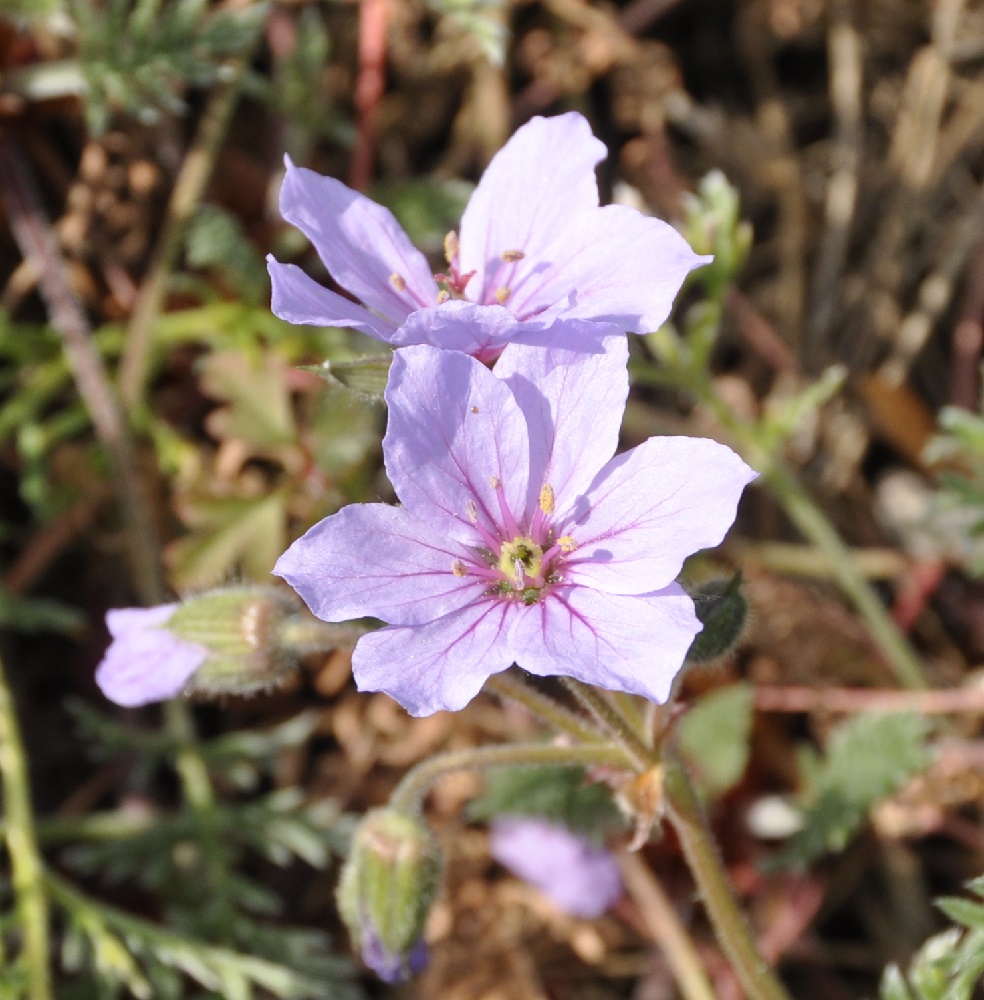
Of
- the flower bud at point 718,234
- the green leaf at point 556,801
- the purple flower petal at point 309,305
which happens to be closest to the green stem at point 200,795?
the green leaf at point 556,801

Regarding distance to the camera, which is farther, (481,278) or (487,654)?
(481,278)

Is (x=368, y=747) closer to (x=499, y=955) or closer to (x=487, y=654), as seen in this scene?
(x=499, y=955)

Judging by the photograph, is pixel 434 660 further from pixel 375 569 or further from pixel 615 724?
pixel 615 724

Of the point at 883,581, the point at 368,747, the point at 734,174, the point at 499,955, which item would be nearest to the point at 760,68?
the point at 734,174

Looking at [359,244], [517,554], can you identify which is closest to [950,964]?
[517,554]

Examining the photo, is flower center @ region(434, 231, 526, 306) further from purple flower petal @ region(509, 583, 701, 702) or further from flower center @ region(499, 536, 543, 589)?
purple flower petal @ region(509, 583, 701, 702)
